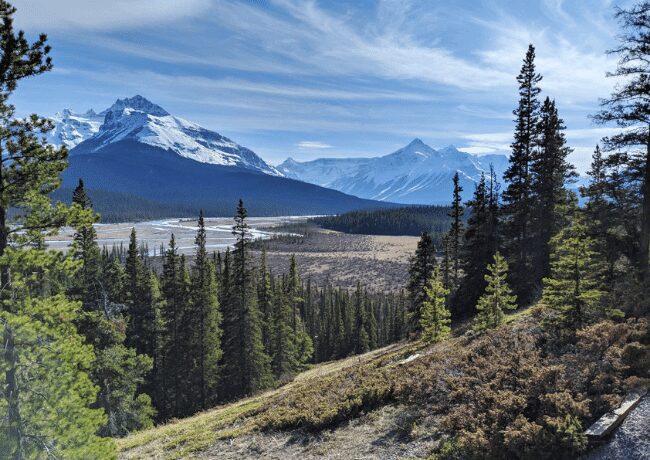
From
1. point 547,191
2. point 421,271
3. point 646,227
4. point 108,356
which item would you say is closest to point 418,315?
point 421,271

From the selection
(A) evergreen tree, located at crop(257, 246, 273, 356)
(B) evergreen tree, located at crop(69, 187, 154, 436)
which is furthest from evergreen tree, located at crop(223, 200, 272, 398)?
(B) evergreen tree, located at crop(69, 187, 154, 436)

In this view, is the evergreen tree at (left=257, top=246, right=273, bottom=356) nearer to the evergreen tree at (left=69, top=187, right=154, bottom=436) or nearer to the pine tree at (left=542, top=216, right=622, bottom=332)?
the evergreen tree at (left=69, top=187, right=154, bottom=436)

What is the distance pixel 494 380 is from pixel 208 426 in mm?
13637

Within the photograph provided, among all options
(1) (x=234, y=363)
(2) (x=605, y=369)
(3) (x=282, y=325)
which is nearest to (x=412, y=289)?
(3) (x=282, y=325)

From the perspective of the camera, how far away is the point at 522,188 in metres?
35.2

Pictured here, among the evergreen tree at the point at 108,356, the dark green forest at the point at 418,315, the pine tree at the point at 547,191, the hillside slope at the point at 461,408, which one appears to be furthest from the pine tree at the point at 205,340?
the pine tree at the point at 547,191

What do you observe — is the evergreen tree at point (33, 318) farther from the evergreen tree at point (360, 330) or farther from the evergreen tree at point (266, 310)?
the evergreen tree at point (360, 330)

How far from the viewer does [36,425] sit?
968 cm

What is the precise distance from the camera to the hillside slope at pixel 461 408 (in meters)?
11.0

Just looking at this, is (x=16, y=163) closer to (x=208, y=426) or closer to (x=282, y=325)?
(x=208, y=426)

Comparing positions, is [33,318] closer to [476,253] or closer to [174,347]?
[174,347]

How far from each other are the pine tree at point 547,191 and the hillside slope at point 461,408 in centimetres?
1634

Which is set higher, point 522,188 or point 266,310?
point 522,188

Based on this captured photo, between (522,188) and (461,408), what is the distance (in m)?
26.8
